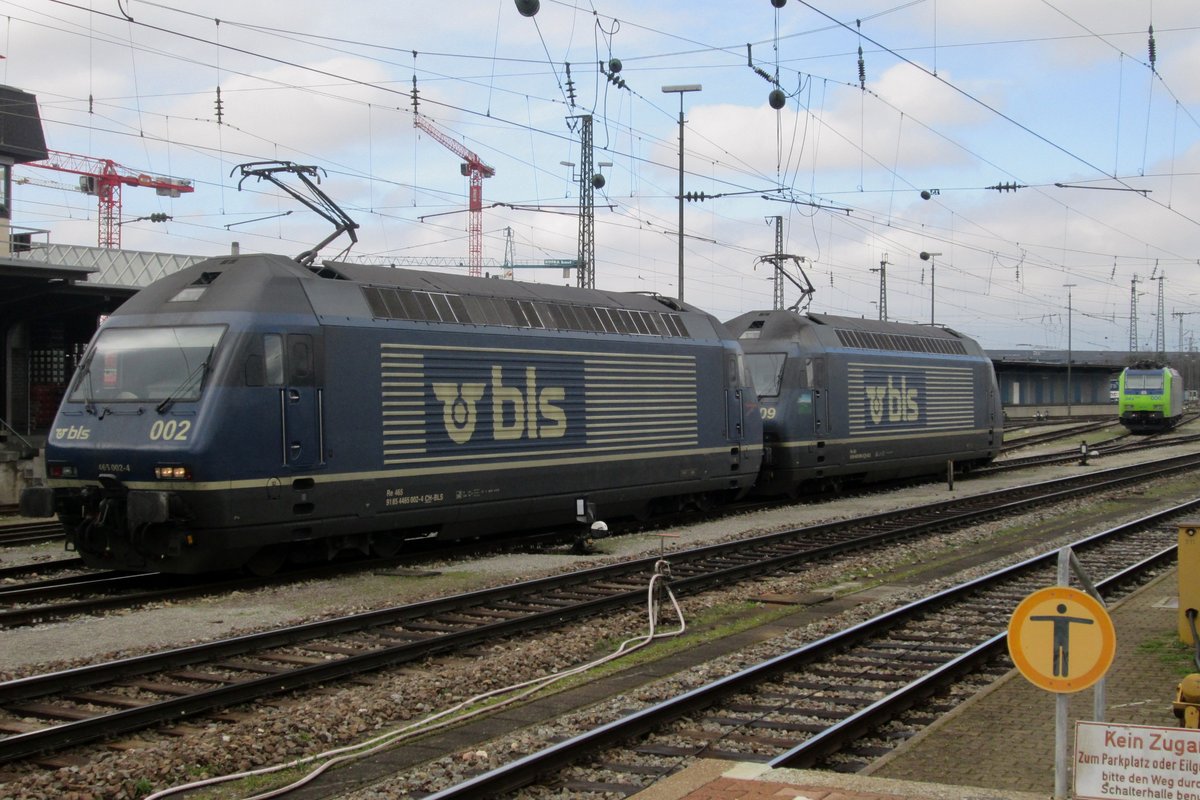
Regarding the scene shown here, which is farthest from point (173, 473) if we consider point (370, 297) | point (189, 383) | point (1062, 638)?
point (1062, 638)

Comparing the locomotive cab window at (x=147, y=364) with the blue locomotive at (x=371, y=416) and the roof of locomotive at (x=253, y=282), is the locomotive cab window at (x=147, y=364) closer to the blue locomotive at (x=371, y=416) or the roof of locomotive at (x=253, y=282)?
the blue locomotive at (x=371, y=416)

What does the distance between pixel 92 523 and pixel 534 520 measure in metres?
6.37

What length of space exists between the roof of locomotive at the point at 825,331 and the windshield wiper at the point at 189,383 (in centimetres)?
A: 1437

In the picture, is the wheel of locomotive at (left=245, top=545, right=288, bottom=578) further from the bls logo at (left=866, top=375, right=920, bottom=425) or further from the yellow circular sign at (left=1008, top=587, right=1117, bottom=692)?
the bls logo at (left=866, top=375, right=920, bottom=425)

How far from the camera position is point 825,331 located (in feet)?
83.5

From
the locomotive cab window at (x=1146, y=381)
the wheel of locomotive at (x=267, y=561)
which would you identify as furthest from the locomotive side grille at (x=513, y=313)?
the locomotive cab window at (x=1146, y=381)

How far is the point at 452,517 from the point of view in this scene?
616 inches

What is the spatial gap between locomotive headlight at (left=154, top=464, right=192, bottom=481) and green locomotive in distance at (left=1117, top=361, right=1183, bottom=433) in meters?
49.6

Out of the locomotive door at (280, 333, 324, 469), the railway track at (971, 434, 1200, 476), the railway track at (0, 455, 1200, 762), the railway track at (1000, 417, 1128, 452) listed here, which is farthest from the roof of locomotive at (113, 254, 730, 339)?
the railway track at (1000, 417, 1128, 452)

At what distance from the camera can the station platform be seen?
5941mm

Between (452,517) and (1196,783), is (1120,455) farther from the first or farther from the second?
(1196,783)

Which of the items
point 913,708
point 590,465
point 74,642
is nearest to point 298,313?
point 74,642

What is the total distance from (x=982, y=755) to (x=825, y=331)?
741 inches

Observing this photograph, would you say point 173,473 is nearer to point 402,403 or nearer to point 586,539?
point 402,403
